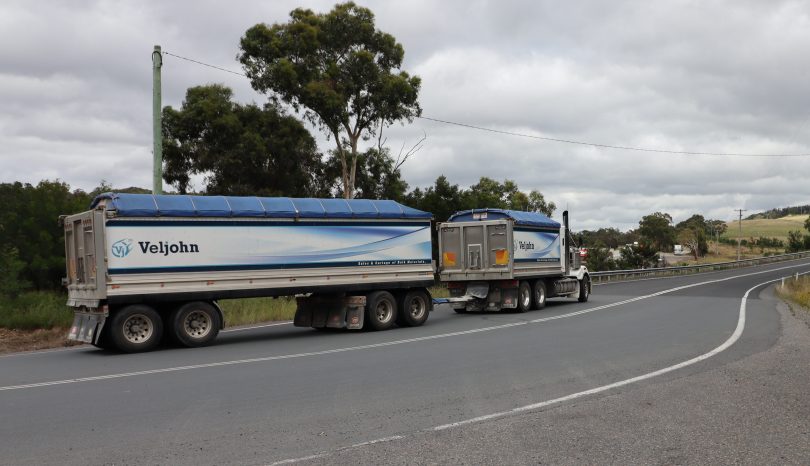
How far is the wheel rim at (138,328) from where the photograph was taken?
46.5 feet

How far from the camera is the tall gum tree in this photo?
120 feet

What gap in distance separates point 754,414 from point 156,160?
15119 mm

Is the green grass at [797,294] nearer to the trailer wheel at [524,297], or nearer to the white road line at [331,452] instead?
the trailer wheel at [524,297]

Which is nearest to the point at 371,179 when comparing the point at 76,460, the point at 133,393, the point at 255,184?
the point at 255,184

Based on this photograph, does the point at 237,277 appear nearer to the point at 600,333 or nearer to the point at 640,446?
the point at 600,333

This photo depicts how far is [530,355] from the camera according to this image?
1248cm

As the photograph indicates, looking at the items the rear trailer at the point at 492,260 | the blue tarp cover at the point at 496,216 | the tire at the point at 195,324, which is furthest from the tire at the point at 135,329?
the blue tarp cover at the point at 496,216

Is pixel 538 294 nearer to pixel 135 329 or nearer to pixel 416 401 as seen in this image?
pixel 135 329

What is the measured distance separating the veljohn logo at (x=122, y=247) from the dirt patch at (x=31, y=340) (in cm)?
355

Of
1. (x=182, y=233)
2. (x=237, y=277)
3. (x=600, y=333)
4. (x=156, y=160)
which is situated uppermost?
(x=156, y=160)

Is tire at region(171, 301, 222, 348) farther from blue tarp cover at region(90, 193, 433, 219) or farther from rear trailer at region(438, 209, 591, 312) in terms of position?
rear trailer at region(438, 209, 591, 312)

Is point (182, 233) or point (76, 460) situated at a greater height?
point (182, 233)

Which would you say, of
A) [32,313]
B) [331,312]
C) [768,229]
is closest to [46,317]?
[32,313]

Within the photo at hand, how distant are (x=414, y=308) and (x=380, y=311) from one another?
1.25m
